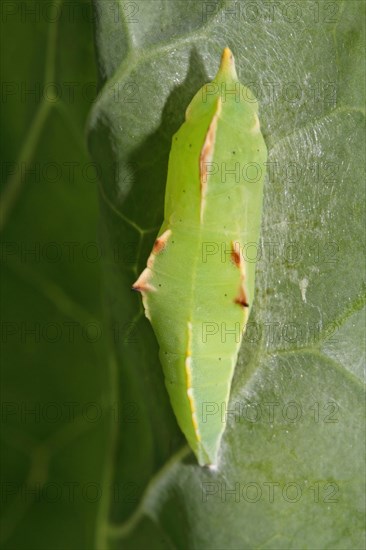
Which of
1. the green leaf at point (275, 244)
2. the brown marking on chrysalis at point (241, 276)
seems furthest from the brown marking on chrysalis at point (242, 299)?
the green leaf at point (275, 244)

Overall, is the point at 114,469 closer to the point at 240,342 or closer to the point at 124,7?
the point at 240,342

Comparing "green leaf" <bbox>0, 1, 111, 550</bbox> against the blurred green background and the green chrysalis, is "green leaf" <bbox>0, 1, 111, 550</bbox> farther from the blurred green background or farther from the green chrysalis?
the green chrysalis

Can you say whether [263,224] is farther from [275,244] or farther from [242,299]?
[242,299]

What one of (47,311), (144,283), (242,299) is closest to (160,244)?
(144,283)

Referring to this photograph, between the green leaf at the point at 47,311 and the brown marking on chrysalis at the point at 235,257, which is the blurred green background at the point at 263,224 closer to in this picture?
the green leaf at the point at 47,311

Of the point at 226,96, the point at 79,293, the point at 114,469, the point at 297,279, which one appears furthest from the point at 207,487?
the point at 226,96

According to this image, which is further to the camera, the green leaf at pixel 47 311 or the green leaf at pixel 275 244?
the green leaf at pixel 47 311

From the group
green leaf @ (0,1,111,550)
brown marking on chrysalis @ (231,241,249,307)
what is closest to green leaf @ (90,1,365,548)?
brown marking on chrysalis @ (231,241,249,307)
